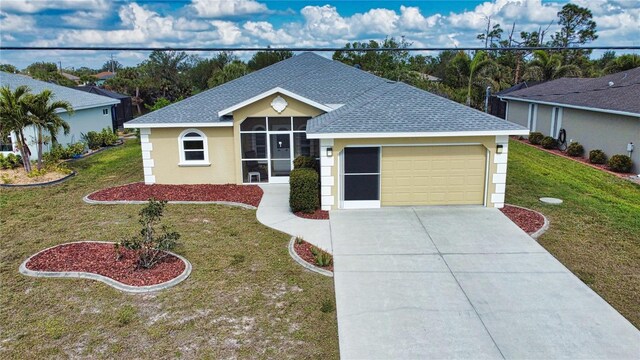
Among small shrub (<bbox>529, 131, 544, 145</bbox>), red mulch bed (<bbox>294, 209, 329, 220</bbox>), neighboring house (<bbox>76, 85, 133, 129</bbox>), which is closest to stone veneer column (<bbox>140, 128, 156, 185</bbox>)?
red mulch bed (<bbox>294, 209, 329, 220</bbox>)

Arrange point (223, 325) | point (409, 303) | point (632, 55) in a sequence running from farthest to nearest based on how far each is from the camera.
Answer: point (632, 55), point (409, 303), point (223, 325)

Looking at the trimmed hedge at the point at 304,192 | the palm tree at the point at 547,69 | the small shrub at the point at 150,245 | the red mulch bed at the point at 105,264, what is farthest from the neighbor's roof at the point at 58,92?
the palm tree at the point at 547,69

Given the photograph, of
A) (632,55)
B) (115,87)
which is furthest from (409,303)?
(115,87)

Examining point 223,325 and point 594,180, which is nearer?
point 223,325

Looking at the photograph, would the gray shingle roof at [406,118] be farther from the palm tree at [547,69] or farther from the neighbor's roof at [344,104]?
the palm tree at [547,69]

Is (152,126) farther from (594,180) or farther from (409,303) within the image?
(594,180)

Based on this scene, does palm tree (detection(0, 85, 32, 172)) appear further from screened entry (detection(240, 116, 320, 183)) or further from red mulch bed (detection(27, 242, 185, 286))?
red mulch bed (detection(27, 242, 185, 286))
